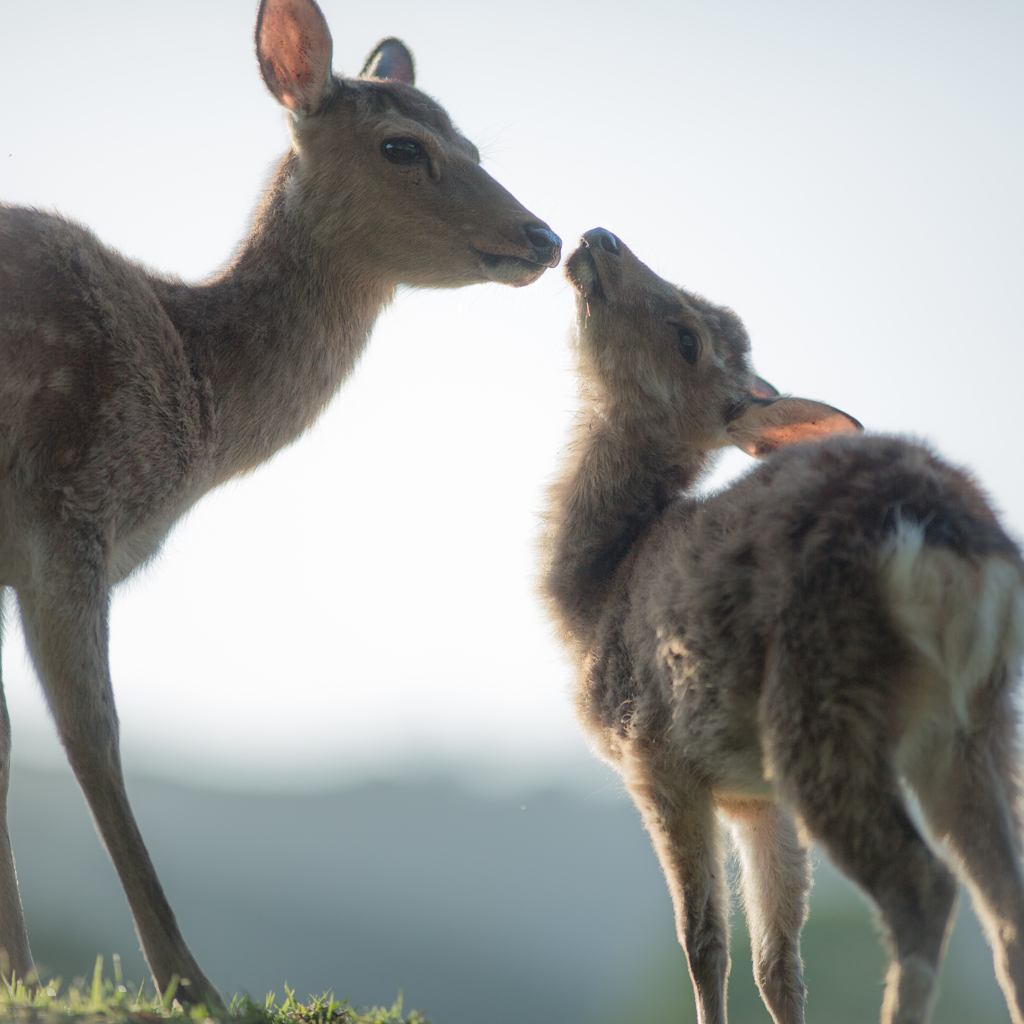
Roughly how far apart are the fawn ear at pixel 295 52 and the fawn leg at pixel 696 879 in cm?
359

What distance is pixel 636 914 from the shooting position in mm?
48500

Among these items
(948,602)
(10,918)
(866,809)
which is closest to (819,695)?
(866,809)

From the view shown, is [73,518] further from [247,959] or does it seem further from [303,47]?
[247,959]

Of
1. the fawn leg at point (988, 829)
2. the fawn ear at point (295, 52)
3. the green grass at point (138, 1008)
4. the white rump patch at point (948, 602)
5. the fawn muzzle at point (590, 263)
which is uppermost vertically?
the fawn ear at point (295, 52)

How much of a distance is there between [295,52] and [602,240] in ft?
5.96

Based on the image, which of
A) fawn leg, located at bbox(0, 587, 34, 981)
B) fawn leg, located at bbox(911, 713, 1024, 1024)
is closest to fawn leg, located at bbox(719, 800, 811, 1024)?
fawn leg, located at bbox(911, 713, 1024, 1024)

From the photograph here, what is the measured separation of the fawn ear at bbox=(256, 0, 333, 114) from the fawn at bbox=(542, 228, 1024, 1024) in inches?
107

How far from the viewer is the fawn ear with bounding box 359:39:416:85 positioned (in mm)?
6273

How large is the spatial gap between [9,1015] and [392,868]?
67.0 metres

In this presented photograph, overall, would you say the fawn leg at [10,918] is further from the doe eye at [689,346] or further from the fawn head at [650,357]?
the doe eye at [689,346]

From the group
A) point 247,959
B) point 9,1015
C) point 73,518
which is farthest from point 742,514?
point 247,959

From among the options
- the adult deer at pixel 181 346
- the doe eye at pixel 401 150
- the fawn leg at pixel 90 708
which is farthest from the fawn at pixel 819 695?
the doe eye at pixel 401 150

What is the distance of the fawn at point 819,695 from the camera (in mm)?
3320

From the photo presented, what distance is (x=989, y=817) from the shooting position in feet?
11.9
